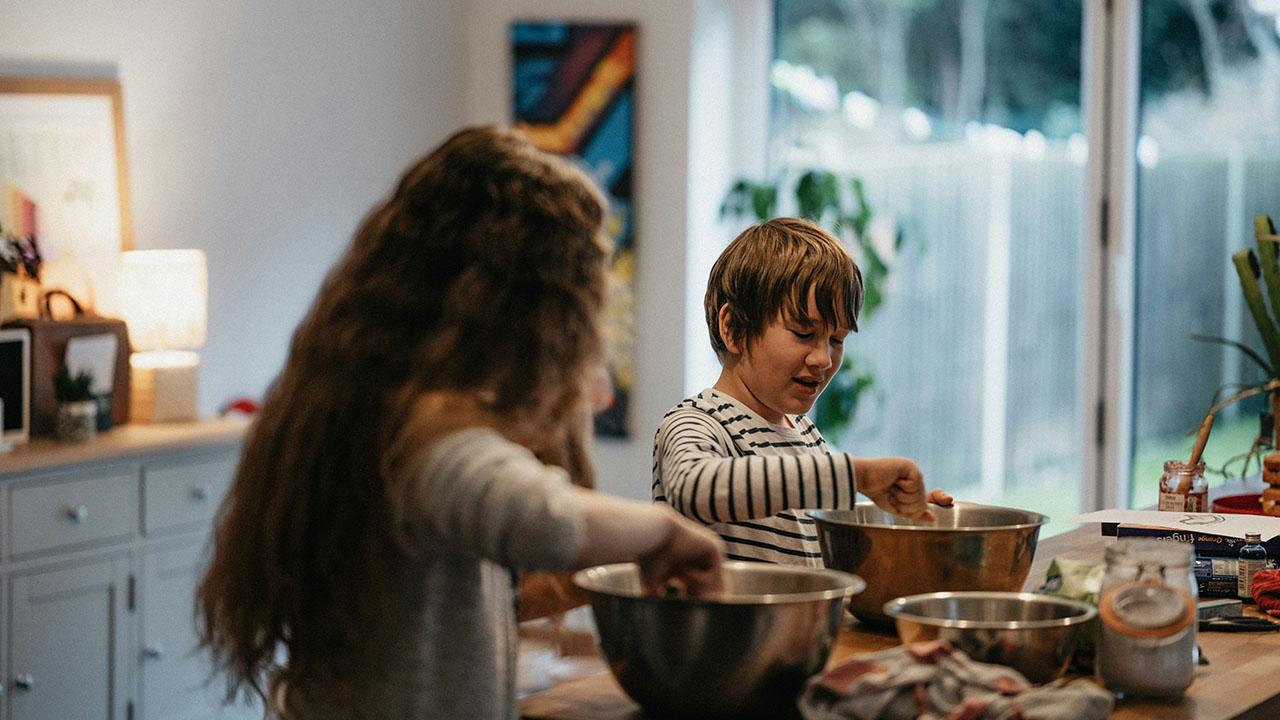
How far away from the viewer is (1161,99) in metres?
3.63

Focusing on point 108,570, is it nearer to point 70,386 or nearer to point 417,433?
point 70,386

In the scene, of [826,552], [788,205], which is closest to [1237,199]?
[788,205]

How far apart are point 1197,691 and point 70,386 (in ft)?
8.35

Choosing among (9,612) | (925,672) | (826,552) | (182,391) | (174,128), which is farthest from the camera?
(174,128)

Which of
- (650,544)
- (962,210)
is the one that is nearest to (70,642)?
(650,544)

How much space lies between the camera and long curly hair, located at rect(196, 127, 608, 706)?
42.1 inches

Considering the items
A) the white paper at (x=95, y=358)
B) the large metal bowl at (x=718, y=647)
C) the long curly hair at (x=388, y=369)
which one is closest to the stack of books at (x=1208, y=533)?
the large metal bowl at (x=718, y=647)

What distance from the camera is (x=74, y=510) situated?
9.41 feet

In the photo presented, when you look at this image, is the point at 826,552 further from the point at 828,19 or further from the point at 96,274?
the point at 828,19

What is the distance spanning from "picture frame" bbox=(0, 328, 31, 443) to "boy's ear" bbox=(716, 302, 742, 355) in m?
1.93

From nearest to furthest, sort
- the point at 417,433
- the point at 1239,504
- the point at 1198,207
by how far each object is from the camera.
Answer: the point at 417,433, the point at 1239,504, the point at 1198,207

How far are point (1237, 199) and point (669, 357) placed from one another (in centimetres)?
167

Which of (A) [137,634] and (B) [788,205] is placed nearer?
(A) [137,634]

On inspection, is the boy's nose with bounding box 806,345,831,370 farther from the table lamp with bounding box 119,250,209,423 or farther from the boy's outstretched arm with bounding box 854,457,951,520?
the table lamp with bounding box 119,250,209,423
